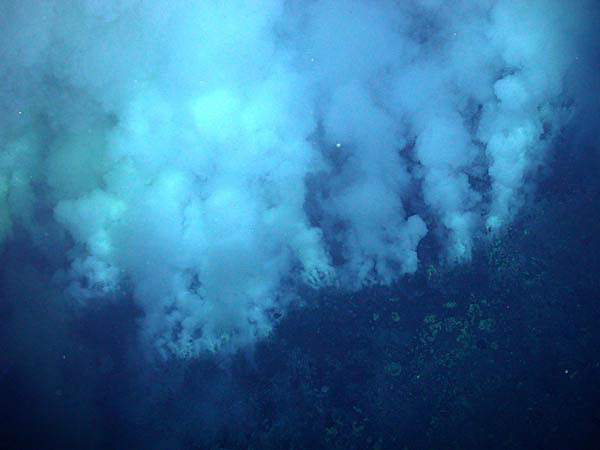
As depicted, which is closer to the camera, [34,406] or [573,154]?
[573,154]

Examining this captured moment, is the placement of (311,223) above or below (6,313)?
below

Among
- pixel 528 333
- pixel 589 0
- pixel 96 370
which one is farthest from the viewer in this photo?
pixel 96 370

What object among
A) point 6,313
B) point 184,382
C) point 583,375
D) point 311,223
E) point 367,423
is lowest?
point 583,375

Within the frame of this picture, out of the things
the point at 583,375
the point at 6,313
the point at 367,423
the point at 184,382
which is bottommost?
the point at 583,375

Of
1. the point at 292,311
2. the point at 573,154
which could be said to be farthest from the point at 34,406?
the point at 573,154

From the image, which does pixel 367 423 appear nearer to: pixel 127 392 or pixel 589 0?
pixel 127 392

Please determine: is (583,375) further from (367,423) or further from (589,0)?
(589,0)

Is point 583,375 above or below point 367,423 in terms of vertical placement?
below

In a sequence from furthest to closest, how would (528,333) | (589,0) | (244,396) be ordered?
(244,396)
(589,0)
(528,333)

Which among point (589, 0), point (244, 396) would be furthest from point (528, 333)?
point (589, 0)
